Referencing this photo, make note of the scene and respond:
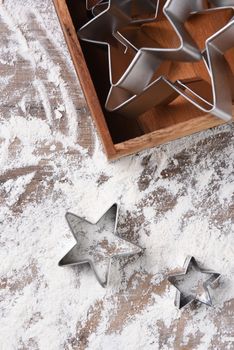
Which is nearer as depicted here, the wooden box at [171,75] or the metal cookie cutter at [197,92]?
the metal cookie cutter at [197,92]

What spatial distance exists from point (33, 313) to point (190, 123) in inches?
16.7

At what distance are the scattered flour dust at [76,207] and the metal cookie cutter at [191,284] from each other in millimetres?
22

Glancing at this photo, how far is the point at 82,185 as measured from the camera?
3.18 feet

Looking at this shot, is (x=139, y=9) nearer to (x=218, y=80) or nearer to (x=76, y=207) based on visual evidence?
(x=218, y=80)

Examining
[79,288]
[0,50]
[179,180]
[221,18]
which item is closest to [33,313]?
[79,288]

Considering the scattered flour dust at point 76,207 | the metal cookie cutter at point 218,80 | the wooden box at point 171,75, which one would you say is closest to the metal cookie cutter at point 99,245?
the scattered flour dust at point 76,207

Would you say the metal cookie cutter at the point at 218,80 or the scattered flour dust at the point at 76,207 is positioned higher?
the metal cookie cutter at the point at 218,80

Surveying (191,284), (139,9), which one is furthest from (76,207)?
(139,9)

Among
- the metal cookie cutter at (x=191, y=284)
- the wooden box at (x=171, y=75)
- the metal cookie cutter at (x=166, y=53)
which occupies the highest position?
Answer: the metal cookie cutter at (x=166, y=53)

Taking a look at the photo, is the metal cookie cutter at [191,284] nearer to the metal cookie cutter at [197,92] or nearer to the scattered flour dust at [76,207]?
the scattered flour dust at [76,207]

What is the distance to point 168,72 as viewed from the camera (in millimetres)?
951

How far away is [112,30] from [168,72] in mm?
127

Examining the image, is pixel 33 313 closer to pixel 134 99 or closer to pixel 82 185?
pixel 82 185

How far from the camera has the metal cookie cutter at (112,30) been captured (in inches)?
33.9
